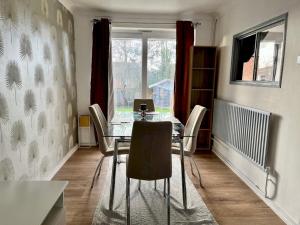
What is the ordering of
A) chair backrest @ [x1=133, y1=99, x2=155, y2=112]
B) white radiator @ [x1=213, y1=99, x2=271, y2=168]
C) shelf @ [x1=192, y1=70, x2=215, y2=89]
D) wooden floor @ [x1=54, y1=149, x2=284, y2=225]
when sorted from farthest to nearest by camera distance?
shelf @ [x1=192, y1=70, x2=215, y2=89], chair backrest @ [x1=133, y1=99, x2=155, y2=112], white radiator @ [x1=213, y1=99, x2=271, y2=168], wooden floor @ [x1=54, y1=149, x2=284, y2=225]

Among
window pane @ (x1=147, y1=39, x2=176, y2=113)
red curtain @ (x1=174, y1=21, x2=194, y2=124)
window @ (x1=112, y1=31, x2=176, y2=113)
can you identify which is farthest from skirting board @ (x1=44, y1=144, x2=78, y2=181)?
red curtain @ (x1=174, y1=21, x2=194, y2=124)

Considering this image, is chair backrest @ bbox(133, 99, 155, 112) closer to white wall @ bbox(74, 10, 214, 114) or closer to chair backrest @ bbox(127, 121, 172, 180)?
white wall @ bbox(74, 10, 214, 114)

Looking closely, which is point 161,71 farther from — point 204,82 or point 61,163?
point 61,163

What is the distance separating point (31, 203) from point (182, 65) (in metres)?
3.31

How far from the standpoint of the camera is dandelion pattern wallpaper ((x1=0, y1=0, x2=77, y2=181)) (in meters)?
1.82

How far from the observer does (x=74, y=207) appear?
2.19 m

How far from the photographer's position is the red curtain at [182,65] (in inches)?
152

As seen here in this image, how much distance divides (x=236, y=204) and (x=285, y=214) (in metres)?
0.42

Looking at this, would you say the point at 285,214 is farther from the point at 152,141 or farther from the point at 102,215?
the point at 102,215

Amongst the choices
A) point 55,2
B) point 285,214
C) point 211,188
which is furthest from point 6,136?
point 285,214

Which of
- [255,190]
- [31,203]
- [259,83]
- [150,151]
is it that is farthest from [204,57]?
[31,203]

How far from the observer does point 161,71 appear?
13.8 feet

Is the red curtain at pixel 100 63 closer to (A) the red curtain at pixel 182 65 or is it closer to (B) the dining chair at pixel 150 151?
(A) the red curtain at pixel 182 65

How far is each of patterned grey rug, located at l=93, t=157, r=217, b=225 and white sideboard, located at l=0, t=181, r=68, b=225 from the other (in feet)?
2.62
